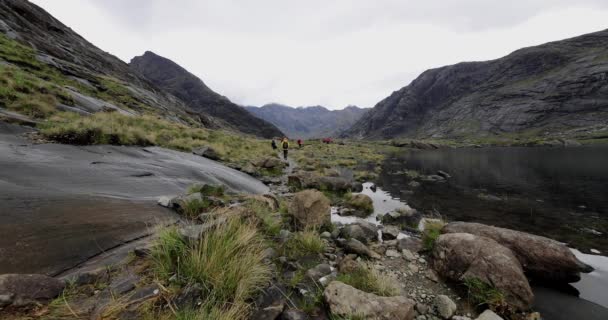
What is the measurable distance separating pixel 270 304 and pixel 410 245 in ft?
16.4

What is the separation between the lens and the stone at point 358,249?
6102 mm

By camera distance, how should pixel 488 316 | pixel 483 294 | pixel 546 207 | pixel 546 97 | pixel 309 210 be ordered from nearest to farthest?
pixel 488 316 → pixel 483 294 → pixel 309 210 → pixel 546 207 → pixel 546 97

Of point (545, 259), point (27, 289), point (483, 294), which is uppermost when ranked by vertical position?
point (27, 289)

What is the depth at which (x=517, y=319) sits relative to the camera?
14.2 feet

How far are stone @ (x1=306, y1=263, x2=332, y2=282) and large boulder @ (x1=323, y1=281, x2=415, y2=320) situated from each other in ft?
A: 2.38

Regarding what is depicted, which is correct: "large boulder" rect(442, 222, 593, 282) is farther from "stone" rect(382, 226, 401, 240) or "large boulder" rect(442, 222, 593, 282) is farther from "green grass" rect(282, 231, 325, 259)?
"green grass" rect(282, 231, 325, 259)

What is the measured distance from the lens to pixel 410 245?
277 inches

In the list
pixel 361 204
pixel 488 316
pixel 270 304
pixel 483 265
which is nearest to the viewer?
pixel 270 304

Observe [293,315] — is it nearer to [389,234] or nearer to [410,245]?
[410,245]

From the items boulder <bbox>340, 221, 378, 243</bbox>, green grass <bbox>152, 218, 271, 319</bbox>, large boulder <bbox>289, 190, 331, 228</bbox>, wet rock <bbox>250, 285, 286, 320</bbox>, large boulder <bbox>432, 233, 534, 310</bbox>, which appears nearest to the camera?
green grass <bbox>152, 218, 271, 319</bbox>

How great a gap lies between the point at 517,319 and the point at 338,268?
326 centimetres

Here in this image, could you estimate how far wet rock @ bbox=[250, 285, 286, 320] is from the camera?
3.35 metres

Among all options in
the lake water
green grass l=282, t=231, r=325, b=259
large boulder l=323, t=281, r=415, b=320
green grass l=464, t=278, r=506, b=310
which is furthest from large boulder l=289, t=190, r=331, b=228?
the lake water

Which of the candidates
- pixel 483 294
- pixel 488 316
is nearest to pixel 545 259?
pixel 483 294
